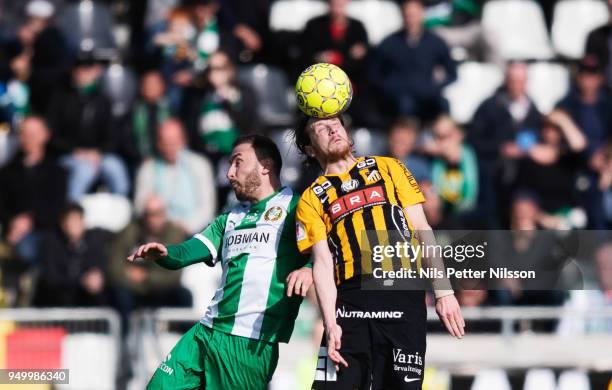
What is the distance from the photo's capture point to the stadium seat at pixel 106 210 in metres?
13.3

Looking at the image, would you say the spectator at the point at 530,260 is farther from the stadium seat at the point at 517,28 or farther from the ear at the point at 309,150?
the stadium seat at the point at 517,28

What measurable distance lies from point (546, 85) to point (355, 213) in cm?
835

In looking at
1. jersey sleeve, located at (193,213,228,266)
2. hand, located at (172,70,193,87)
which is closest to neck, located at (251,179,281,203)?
jersey sleeve, located at (193,213,228,266)

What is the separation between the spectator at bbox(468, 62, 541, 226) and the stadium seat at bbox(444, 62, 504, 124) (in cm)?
88

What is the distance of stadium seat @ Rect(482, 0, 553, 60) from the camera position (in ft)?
52.6

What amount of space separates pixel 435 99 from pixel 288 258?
664 cm

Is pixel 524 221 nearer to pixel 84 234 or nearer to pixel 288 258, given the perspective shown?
pixel 84 234

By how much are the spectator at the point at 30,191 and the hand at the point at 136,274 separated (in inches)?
46.1

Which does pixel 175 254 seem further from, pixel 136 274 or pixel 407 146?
pixel 407 146

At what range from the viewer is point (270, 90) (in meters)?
15.1

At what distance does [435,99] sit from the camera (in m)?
14.5

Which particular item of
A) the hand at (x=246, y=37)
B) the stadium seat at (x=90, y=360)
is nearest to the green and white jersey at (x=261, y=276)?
the stadium seat at (x=90, y=360)

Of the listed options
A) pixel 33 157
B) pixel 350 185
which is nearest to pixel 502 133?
pixel 33 157

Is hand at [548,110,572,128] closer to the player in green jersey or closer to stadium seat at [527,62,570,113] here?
stadium seat at [527,62,570,113]
